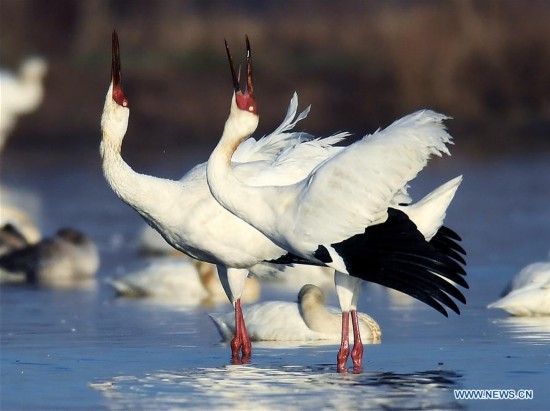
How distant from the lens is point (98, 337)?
11508 millimetres

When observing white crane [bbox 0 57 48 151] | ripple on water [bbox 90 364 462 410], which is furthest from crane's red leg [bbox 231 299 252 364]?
white crane [bbox 0 57 48 151]

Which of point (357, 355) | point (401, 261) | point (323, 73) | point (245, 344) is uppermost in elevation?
point (323, 73)

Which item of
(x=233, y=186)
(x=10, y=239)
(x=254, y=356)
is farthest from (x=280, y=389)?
(x=10, y=239)

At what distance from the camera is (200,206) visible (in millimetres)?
10797

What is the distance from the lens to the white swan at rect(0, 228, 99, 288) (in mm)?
15656

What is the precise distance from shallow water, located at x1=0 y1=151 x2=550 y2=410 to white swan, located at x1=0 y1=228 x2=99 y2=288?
0.44 m

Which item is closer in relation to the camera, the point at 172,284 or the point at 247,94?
the point at 247,94

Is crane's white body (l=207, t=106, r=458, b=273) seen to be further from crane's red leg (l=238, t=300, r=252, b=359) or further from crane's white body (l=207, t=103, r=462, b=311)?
crane's red leg (l=238, t=300, r=252, b=359)

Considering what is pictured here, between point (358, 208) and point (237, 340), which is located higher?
point (358, 208)

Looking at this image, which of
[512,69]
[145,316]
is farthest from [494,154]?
[145,316]

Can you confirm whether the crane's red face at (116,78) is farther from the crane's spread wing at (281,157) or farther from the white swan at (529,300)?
the white swan at (529,300)

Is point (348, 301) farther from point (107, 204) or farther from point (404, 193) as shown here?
point (107, 204)

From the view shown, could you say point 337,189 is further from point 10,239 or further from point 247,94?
point 10,239

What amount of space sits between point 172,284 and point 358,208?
181 inches
